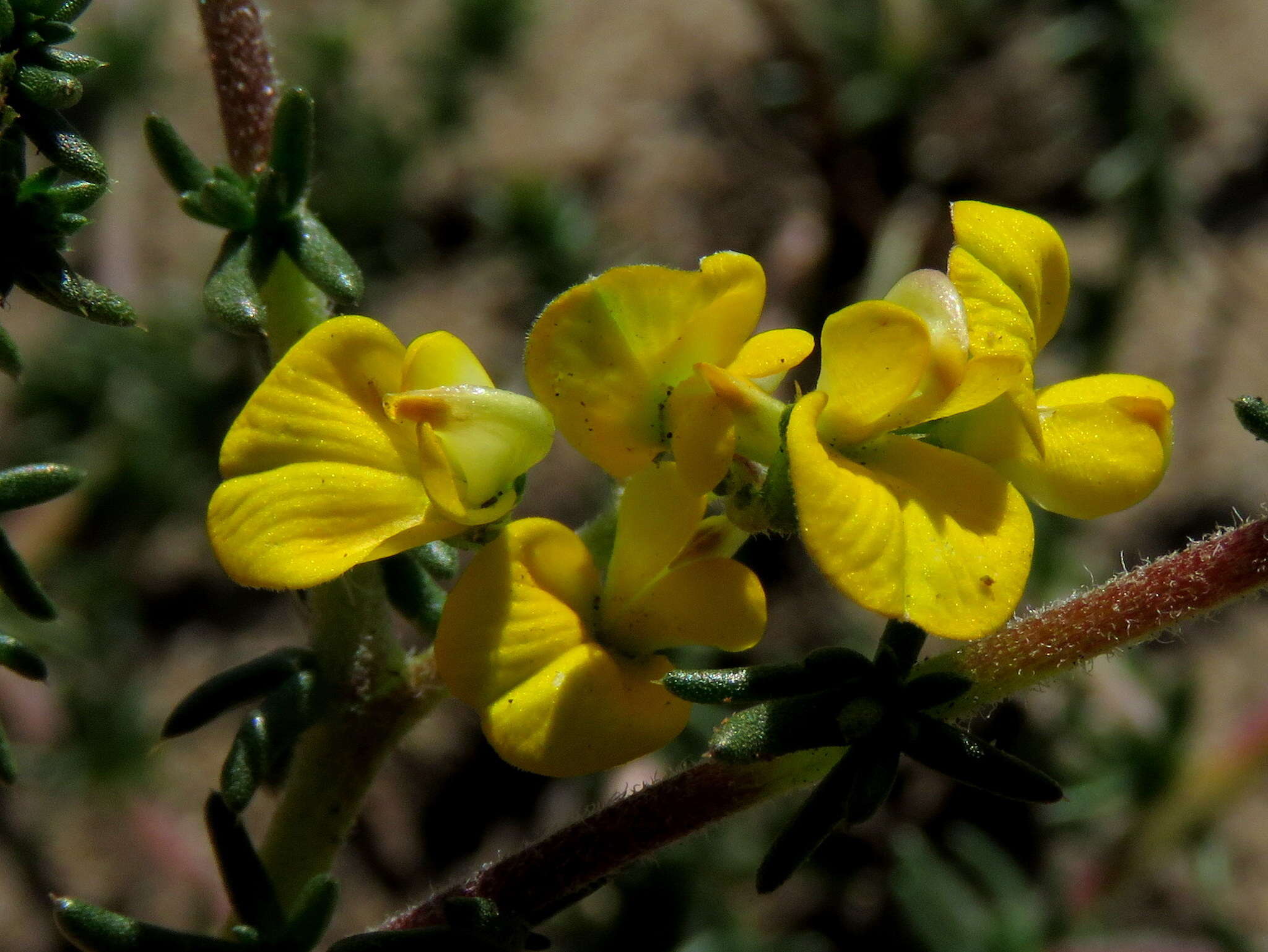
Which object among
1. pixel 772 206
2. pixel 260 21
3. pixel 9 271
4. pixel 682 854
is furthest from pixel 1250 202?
pixel 9 271

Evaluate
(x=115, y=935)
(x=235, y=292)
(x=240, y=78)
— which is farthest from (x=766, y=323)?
(x=115, y=935)

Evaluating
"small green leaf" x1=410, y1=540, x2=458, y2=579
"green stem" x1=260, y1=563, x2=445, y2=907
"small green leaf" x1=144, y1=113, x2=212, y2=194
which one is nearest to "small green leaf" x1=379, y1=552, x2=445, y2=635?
"green stem" x1=260, y1=563, x2=445, y2=907

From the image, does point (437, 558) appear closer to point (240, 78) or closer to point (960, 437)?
point (960, 437)

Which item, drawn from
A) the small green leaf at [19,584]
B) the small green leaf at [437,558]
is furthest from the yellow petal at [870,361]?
the small green leaf at [19,584]

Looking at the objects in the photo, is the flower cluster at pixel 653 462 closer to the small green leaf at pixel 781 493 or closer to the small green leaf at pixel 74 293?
the small green leaf at pixel 781 493

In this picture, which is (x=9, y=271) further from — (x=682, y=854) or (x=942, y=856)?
(x=942, y=856)

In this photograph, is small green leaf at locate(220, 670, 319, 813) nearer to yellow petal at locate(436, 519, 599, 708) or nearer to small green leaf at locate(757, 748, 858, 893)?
yellow petal at locate(436, 519, 599, 708)
